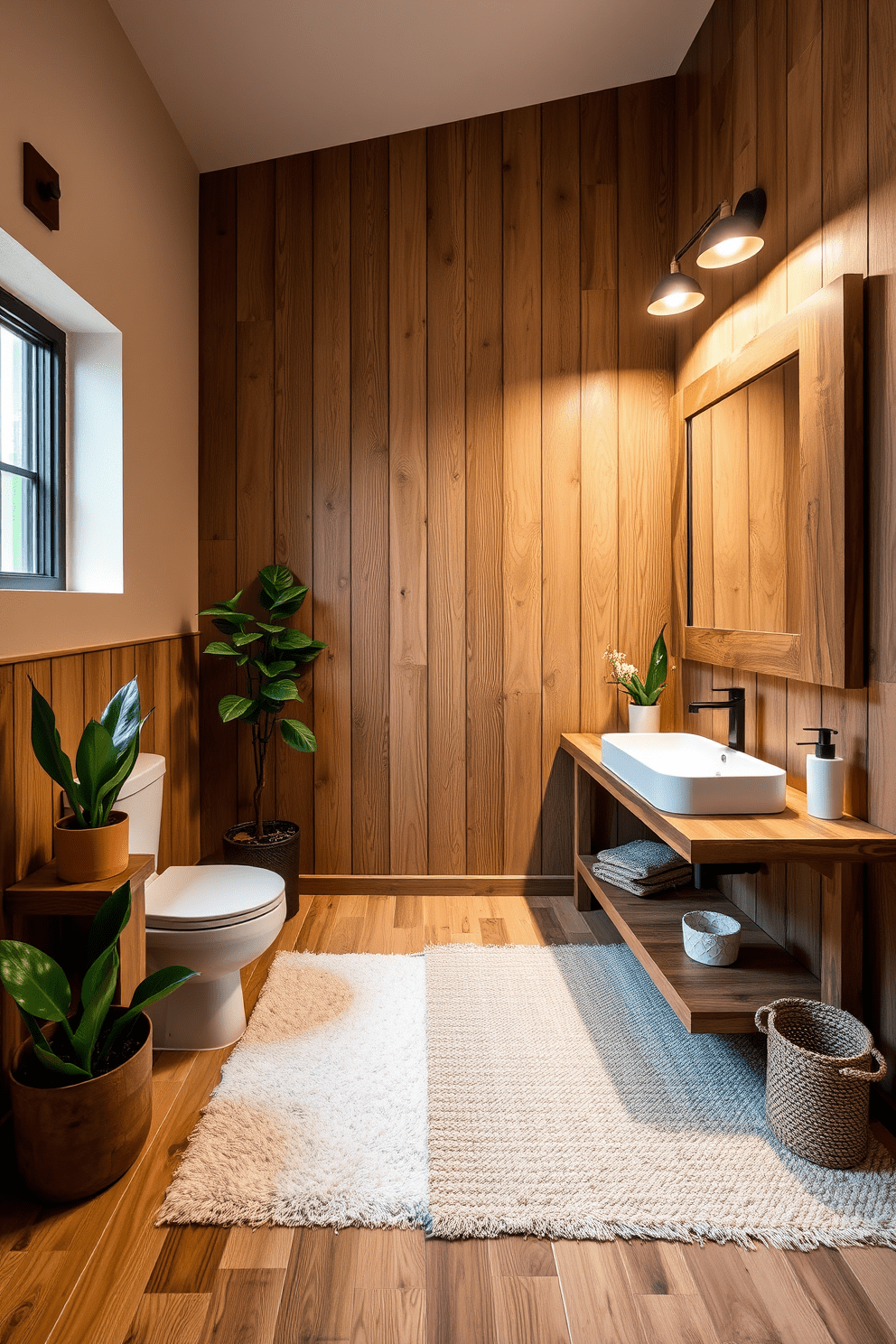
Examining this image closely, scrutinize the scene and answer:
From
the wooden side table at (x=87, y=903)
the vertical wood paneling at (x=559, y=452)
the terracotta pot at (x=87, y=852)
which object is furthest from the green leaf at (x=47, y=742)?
the vertical wood paneling at (x=559, y=452)

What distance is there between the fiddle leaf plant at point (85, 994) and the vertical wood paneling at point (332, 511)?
1.45m

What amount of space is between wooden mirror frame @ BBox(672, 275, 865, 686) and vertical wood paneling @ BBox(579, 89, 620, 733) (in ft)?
2.71

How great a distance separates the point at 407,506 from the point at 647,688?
112 centimetres

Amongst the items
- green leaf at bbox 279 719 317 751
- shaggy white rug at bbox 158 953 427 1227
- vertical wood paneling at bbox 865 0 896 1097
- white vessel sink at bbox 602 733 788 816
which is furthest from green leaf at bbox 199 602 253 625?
vertical wood paneling at bbox 865 0 896 1097

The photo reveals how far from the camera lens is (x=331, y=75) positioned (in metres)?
2.58

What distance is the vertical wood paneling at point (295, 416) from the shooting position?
297cm

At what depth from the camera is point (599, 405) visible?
298cm

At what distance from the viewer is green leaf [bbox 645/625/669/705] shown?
277 centimetres

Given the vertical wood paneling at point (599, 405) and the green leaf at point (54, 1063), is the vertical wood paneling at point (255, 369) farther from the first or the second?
the green leaf at point (54, 1063)

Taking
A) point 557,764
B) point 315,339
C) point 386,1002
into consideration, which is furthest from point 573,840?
point 315,339

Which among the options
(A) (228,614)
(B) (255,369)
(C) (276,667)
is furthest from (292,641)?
(B) (255,369)

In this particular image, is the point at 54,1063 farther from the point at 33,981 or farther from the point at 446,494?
the point at 446,494

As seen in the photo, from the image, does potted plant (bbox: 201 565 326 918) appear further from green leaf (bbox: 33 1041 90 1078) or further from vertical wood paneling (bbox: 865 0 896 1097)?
vertical wood paneling (bbox: 865 0 896 1097)

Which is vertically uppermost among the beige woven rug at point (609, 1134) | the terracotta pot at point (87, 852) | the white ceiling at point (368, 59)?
the white ceiling at point (368, 59)
